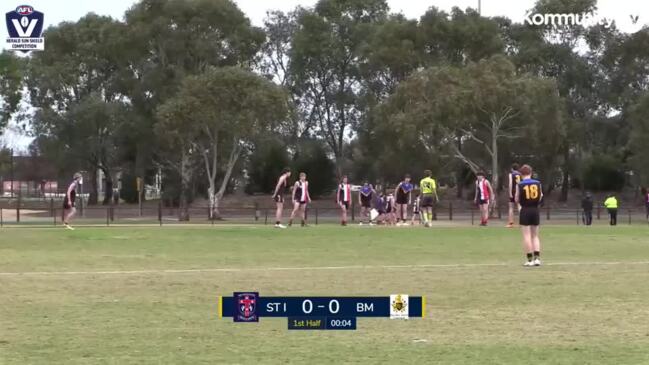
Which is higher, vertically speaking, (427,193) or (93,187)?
(93,187)

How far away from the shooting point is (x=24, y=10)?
29188mm

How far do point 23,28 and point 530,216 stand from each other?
1877 cm

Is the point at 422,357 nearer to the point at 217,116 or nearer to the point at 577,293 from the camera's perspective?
the point at 577,293

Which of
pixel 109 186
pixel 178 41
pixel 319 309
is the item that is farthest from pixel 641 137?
pixel 319 309

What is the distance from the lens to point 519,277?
14438mm

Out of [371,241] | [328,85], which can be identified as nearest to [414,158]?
[328,85]

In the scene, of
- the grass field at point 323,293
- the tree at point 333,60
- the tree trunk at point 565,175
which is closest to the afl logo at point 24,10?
the grass field at point 323,293

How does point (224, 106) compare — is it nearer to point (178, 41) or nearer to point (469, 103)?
point (178, 41)

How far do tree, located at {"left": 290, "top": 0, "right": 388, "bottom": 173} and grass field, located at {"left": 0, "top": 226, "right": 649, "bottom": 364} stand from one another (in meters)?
51.5

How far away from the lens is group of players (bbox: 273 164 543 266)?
17.0 metres

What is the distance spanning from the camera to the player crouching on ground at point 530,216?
16672 millimetres

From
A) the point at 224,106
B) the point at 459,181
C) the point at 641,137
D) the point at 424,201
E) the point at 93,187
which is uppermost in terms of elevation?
the point at 224,106
